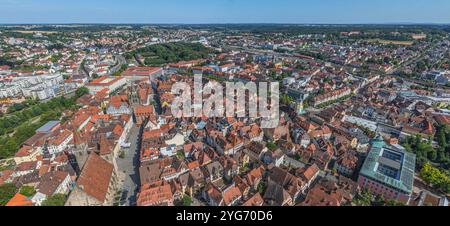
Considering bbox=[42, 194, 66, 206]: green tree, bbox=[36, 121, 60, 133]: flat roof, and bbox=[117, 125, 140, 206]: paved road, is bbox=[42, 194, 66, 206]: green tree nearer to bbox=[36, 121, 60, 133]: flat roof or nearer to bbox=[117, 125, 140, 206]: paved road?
bbox=[117, 125, 140, 206]: paved road

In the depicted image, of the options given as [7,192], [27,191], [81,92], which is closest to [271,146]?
[27,191]

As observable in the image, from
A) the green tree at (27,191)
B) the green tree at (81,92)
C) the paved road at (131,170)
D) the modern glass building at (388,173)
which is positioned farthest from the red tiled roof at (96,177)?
the green tree at (81,92)

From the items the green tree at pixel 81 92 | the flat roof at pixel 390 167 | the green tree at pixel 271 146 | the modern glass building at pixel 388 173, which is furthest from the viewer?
the green tree at pixel 81 92

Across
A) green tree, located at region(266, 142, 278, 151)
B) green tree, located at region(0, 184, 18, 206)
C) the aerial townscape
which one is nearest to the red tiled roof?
the aerial townscape

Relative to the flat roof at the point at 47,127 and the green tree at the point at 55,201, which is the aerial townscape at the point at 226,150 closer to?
the green tree at the point at 55,201

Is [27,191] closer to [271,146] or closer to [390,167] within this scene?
[271,146]

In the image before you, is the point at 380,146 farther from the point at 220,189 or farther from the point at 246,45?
the point at 246,45
